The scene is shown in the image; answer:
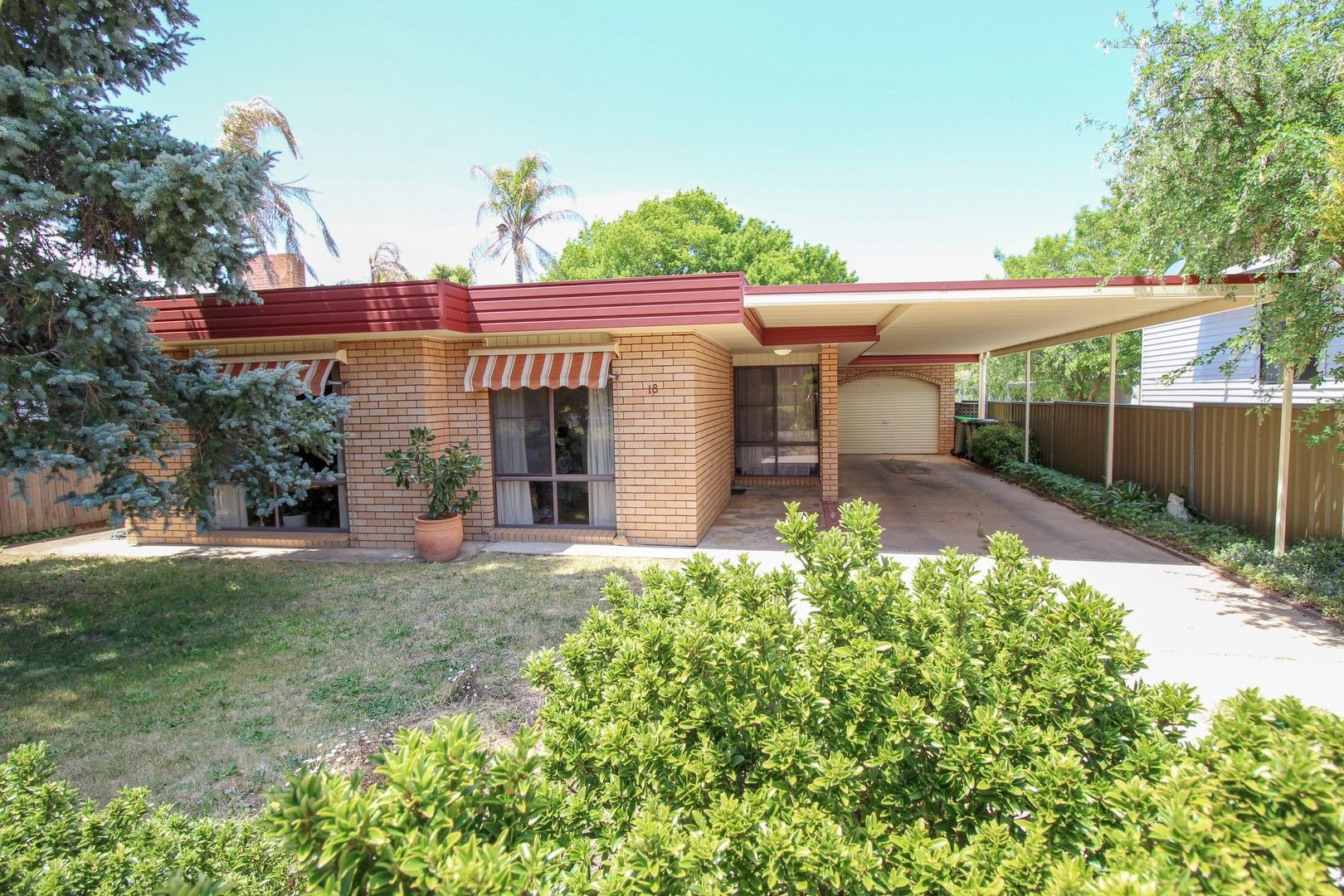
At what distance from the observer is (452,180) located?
2534 centimetres

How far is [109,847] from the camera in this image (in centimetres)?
200

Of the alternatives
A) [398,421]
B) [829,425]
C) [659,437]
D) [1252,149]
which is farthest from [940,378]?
[398,421]

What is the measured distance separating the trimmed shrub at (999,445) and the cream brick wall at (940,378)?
4.26m

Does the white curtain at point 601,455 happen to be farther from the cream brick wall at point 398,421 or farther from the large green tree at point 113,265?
the large green tree at point 113,265

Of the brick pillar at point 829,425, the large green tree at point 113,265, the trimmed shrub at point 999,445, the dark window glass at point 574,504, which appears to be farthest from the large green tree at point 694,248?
the large green tree at point 113,265

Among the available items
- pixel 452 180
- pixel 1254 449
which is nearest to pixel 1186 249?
pixel 1254 449

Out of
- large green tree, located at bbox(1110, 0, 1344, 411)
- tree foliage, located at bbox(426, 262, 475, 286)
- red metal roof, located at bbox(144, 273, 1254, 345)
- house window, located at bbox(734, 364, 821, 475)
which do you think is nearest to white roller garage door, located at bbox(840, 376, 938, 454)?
house window, located at bbox(734, 364, 821, 475)

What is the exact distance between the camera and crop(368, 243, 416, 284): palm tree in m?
24.2

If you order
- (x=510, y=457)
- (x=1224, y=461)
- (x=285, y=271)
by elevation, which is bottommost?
(x=1224, y=461)

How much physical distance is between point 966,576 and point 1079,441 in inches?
500

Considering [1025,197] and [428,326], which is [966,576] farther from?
[1025,197]

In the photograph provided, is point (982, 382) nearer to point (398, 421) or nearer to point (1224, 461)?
point (1224, 461)

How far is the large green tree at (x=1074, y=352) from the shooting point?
23.8 m

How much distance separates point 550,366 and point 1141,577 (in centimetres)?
732
